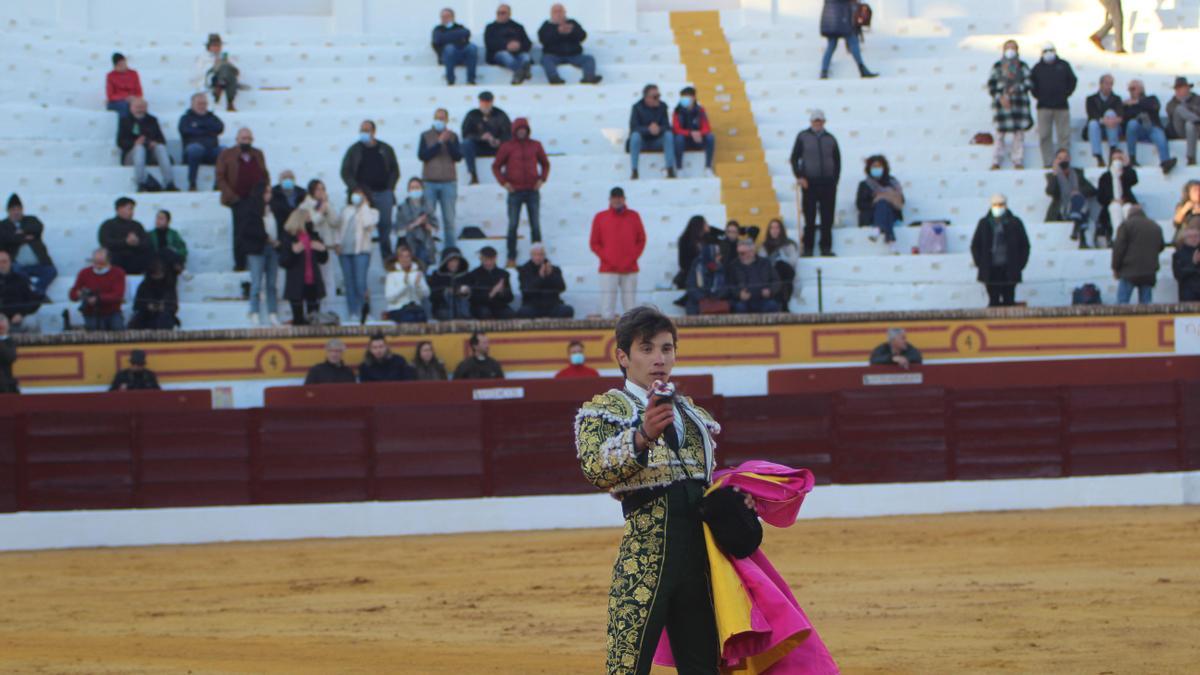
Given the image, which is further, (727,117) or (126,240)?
(727,117)

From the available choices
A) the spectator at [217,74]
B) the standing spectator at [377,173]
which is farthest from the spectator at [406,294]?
the spectator at [217,74]

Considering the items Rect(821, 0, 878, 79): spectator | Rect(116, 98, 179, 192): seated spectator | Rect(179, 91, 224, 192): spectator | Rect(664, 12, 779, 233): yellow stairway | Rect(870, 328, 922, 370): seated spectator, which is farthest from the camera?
Rect(821, 0, 878, 79): spectator

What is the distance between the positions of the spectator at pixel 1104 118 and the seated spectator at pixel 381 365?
7.27 meters

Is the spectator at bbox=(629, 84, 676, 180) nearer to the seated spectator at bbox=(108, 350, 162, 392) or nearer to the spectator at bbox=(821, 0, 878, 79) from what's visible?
the spectator at bbox=(821, 0, 878, 79)

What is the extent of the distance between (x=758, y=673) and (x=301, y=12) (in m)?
16.8

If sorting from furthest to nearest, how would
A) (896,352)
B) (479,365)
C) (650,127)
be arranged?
(650,127) → (896,352) → (479,365)

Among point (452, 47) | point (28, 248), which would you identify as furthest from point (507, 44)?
point (28, 248)

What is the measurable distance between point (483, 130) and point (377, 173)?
5.15ft

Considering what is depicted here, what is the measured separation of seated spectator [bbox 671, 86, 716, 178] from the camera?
1609 centimetres

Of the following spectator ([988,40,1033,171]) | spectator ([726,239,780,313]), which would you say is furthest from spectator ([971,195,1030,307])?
spectator ([988,40,1033,171])

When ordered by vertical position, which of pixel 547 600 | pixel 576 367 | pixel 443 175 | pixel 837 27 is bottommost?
pixel 547 600

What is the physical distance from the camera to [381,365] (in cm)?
1285

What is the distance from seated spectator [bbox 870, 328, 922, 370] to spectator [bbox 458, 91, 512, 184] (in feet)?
14.4

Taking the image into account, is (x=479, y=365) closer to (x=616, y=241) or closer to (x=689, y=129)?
(x=616, y=241)
